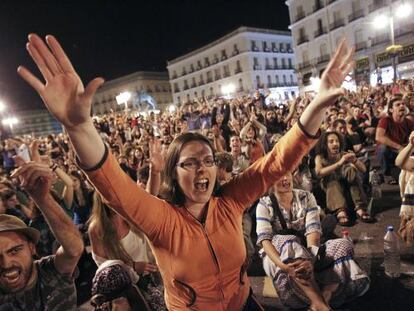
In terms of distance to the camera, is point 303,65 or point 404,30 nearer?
point 404,30

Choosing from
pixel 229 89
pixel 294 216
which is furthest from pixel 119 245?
pixel 229 89

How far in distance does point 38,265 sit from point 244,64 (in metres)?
52.3

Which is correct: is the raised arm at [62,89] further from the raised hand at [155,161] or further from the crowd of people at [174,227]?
the raised hand at [155,161]

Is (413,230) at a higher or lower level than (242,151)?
lower

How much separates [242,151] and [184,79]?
5930 centimetres

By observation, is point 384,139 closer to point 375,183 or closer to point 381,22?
point 375,183

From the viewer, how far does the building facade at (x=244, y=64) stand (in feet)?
168

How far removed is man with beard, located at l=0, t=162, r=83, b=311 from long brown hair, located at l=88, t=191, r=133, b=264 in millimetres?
1092

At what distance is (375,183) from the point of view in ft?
20.9

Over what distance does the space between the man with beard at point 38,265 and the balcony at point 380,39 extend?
38.1 meters

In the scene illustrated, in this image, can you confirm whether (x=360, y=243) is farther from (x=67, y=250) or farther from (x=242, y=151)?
(x=67, y=250)

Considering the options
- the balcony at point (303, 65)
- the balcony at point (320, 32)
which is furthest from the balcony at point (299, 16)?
the balcony at point (303, 65)

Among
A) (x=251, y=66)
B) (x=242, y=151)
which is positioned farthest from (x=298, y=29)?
(x=242, y=151)

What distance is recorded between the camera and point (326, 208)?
5461 mm
